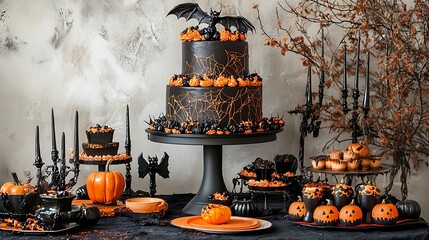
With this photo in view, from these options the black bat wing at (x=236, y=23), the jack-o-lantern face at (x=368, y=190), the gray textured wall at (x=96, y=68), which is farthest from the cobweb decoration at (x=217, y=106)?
the gray textured wall at (x=96, y=68)

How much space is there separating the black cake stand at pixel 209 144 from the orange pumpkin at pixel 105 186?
289 mm

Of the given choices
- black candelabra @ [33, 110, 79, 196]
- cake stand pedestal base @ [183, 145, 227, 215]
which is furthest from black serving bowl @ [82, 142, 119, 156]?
cake stand pedestal base @ [183, 145, 227, 215]

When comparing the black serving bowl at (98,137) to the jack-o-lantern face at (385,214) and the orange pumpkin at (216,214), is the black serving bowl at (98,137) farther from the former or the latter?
the jack-o-lantern face at (385,214)

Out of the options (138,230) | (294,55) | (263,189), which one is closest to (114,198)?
(138,230)

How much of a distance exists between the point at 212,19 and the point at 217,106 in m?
0.49

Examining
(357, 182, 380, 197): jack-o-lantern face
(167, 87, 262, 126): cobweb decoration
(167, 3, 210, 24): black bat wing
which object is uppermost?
(167, 3, 210, 24): black bat wing

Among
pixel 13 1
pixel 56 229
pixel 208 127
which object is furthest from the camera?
pixel 13 1

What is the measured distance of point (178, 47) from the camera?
5469 millimetres

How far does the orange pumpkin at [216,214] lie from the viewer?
13.6 feet

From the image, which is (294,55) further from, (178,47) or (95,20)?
(95,20)

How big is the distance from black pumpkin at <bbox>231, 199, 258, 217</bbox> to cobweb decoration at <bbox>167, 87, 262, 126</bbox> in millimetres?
418

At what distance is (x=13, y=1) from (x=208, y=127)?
1.71 metres

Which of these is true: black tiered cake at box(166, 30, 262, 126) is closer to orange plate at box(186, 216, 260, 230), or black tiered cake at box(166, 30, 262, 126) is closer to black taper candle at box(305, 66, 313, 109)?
orange plate at box(186, 216, 260, 230)

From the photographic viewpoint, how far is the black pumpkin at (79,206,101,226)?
13.8 feet
